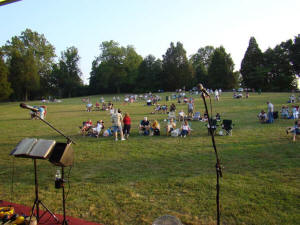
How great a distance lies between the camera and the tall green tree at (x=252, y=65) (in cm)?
5488

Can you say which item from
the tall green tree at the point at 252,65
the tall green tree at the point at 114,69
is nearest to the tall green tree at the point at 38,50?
the tall green tree at the point at 114,69

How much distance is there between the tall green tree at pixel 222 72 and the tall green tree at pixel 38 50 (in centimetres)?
4581

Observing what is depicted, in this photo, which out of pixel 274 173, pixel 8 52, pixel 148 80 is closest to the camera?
pixel 274 173

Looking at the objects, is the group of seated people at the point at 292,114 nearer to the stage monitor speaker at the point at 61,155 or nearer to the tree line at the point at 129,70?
the stage monitor speaker at the point at 61,155

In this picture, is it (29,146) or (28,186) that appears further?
(28,186)

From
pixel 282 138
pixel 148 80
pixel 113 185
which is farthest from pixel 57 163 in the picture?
pixel 148 80

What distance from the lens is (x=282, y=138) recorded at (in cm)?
1059

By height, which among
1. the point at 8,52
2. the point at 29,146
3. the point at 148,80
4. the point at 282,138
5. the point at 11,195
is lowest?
the point at 11,195

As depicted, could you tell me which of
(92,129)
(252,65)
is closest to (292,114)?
(92,129)

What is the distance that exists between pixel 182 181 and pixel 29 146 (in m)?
3.83

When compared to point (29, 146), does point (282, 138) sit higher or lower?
lower

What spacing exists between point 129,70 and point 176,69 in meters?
14.3

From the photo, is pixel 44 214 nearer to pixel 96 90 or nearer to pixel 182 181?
pixel 182 181

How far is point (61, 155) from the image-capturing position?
361cm
